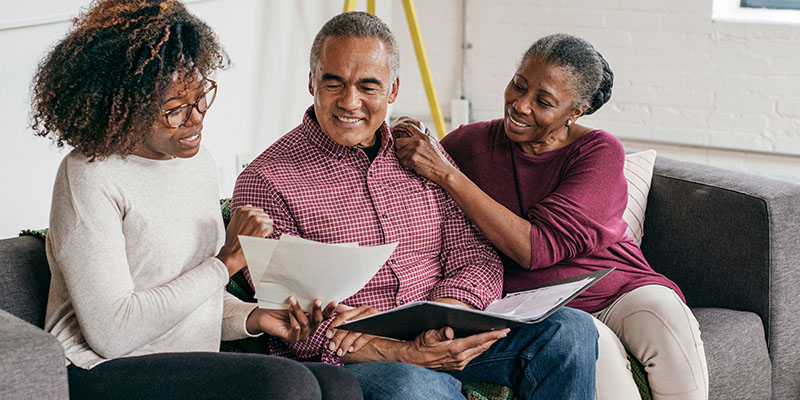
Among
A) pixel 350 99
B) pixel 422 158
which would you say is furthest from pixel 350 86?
pixel 422 158

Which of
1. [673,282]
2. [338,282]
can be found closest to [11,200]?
[338,282]

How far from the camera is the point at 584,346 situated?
1889 millimetres

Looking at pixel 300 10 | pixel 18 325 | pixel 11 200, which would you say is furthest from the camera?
pixel 300 10

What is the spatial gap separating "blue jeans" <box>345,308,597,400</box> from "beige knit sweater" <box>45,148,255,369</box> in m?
0.36

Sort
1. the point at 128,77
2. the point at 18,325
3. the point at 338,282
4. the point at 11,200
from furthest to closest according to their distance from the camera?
the point at 11,200 < the point at 338,282 < the point at 128,77 < the point at 18,325

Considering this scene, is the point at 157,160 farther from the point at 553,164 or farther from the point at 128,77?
the point at 553,164

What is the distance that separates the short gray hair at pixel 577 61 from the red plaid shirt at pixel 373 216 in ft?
1.36

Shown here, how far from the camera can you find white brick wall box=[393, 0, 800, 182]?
388 centimetres

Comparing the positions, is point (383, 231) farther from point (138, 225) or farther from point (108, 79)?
point (108, 79)

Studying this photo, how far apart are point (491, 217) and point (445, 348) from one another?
0.38 m

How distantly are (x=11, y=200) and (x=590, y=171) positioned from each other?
161cm

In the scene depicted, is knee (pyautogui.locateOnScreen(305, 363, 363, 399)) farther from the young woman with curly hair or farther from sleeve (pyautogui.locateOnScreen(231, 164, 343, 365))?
sleeve (pyautogui.locateOnScreen(231, 164, 343, 365))

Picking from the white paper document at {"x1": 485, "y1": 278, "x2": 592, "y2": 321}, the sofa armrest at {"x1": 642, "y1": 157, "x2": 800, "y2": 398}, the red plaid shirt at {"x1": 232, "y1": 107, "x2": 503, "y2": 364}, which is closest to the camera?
the white paper document at {"x1": 485, "y1": 278, "x2": 592, "y2": 321}

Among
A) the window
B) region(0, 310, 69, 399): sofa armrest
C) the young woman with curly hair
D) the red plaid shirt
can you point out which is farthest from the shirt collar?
the window
